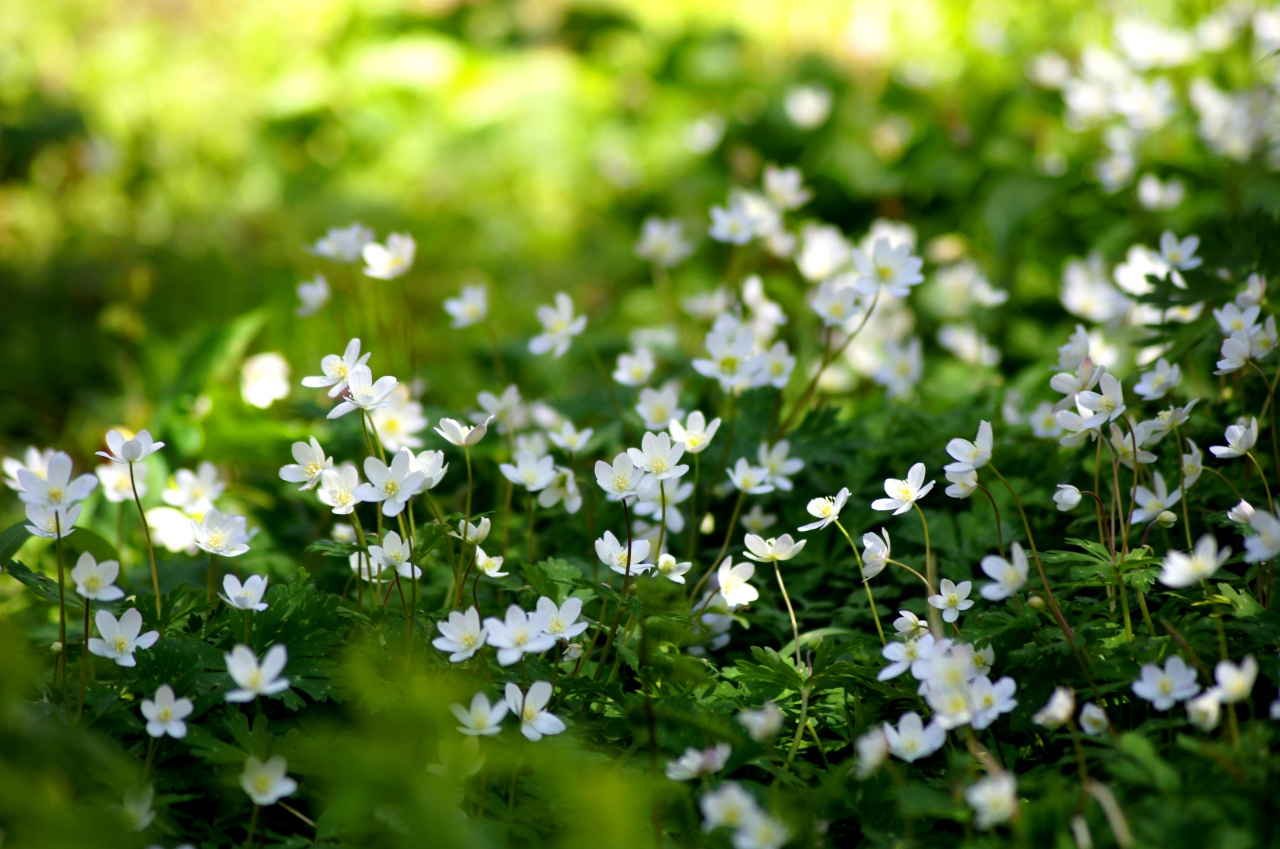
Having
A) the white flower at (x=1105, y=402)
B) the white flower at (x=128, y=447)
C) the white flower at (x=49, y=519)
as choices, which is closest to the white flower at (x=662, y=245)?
the white flower at (x=1105, y=402)

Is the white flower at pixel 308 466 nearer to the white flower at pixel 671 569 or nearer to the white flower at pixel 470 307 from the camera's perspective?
the white flower at pixel 671 569

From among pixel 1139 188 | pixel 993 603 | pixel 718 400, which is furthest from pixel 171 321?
pixel 1139 188

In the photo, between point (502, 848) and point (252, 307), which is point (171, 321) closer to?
point (252, 307)

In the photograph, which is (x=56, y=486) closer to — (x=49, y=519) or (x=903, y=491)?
(x=49, y=519)

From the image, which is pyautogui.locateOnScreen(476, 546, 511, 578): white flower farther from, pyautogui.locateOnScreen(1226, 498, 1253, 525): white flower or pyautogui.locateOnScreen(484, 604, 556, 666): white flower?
pyautogui.locateOnScreen(1226, 498, 1253, 525): white flower

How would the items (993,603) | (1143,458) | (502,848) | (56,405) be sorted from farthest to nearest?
(56,405) < (993,603) < (1143,458) < (502,848)

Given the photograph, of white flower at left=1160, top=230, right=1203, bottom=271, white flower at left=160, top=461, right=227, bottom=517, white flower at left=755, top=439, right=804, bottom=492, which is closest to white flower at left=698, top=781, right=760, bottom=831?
white flower at left=755, top=439, right=804, bottom=492

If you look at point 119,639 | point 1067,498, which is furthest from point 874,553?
point 119,639
